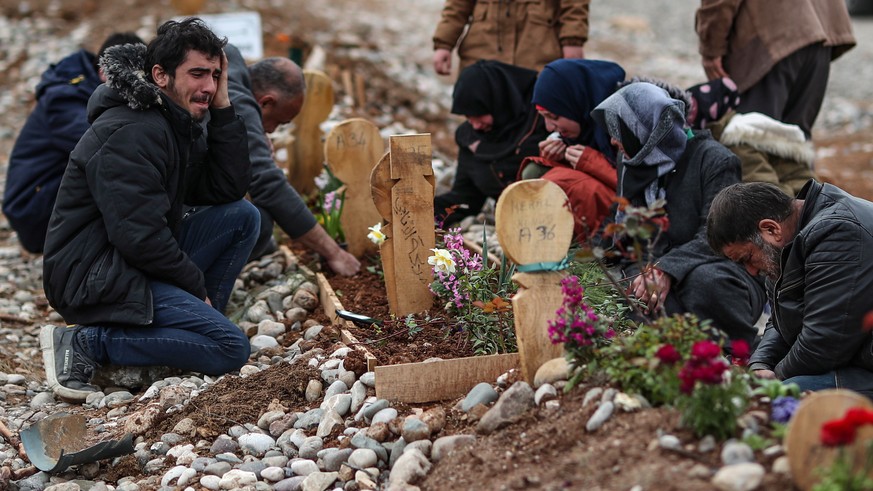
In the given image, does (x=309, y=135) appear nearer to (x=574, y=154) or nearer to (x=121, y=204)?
(x=574, y=154)

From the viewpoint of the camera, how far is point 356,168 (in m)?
5.24

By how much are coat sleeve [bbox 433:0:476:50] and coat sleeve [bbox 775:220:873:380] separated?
3.53 meters

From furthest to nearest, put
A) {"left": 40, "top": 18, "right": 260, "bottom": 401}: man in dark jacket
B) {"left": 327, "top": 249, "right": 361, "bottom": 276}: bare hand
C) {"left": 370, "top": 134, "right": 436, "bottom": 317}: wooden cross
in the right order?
{"left": 327, "top": 249, "right": 361, "bottom": 276}: bare hand
{"left": 370, "top": 134, "right": 436, "bottom": 317}: wooden cross
{"left": 40, "top": 18, "right": 260, "bottom": 401}: man in dark jacket

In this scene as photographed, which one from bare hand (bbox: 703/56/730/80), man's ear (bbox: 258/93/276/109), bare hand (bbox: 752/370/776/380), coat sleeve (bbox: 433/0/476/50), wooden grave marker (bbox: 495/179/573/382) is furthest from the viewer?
coat sleeve (bbox: 433/0/476/50)

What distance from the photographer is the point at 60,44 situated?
1185 cm

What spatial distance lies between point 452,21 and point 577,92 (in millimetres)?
1839

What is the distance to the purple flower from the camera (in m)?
2.43

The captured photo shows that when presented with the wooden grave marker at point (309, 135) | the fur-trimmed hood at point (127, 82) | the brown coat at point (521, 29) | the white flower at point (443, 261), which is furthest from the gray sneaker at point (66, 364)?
the brown coat at point (521, 29)

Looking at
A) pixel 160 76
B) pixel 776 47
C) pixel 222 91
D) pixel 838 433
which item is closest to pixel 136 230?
pixel 160 76

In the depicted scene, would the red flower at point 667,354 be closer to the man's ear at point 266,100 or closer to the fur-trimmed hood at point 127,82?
the fur-trimmed hood at point 127,82

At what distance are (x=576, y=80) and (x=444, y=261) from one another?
146 cm

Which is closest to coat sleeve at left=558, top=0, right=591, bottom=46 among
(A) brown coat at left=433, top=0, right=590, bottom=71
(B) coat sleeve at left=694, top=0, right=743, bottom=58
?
(A) brown coat at left=433, top=0, right=590, bottom=71

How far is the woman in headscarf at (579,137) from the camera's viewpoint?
14.9 ft

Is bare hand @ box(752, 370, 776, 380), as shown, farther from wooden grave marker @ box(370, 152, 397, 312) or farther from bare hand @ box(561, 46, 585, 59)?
bare hand @ box(561, 46, 585, 59)
